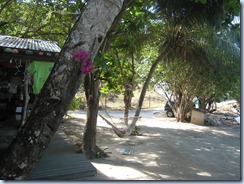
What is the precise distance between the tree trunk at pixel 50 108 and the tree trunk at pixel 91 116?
5.92 feet

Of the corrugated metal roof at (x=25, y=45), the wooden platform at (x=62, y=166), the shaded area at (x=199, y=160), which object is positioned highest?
the corrugated metal roof at (x=25, y=45)

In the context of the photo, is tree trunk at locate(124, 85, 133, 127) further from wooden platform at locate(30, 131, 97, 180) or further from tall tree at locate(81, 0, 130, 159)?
wooden platform at locate(30, 131, 97, 180)

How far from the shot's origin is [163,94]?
521 cm

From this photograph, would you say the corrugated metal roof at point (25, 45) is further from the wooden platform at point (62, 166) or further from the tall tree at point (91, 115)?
the wooden platform at point (62, 166)

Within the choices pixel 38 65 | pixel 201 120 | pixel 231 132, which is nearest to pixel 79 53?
pixel 231 132

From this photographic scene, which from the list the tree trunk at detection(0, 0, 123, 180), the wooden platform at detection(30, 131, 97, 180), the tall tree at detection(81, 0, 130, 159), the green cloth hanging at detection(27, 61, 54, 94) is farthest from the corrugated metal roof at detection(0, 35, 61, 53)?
the tree trunk at detection(0, 0, 123, 180)

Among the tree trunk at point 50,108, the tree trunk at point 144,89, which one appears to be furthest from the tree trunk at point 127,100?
the tree trunk at point 50,108

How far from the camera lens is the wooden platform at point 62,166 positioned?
1.94 m

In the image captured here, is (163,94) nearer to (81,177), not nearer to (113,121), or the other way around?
(113,121)

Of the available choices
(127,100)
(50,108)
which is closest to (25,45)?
(50,108)

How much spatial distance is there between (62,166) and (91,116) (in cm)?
96

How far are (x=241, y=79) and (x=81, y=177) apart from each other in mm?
1521

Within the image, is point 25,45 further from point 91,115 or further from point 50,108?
point 50,108

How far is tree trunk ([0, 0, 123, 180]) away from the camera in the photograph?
3.45 feet
